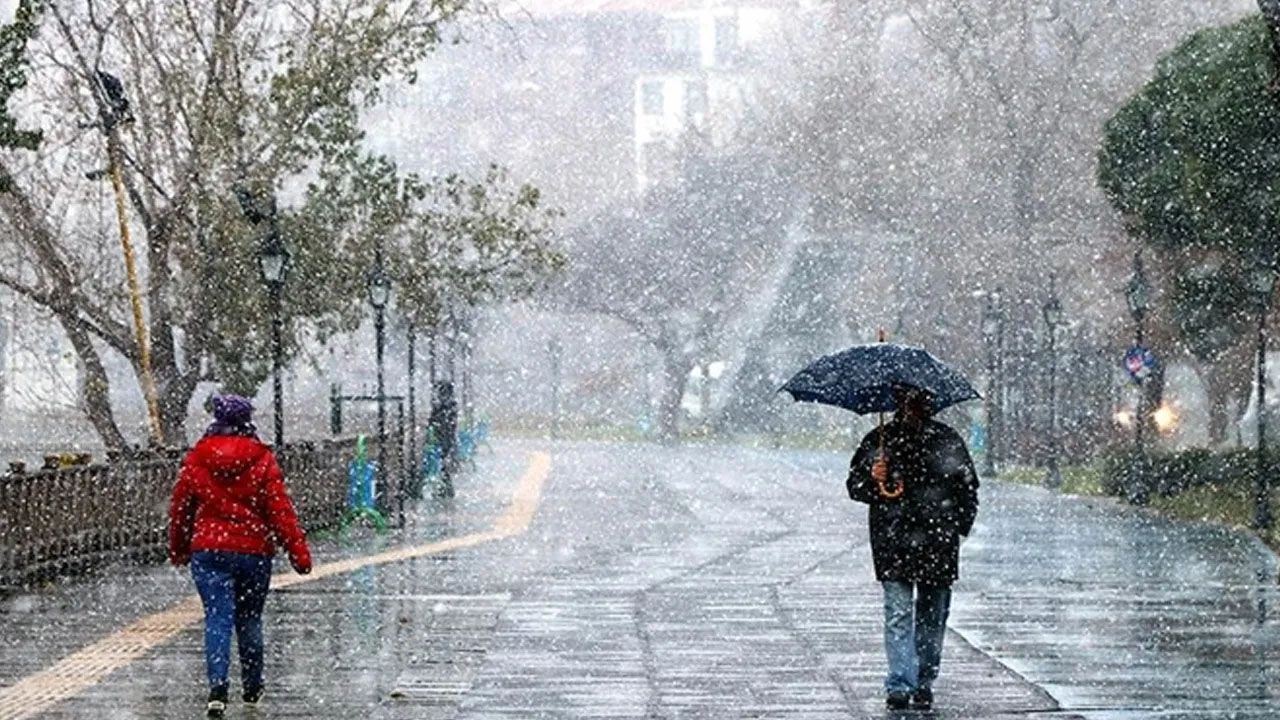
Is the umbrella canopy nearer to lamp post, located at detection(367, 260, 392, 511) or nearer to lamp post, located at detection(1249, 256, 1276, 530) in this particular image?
lamp post, located at detection(1249, 256, 1276, 530)

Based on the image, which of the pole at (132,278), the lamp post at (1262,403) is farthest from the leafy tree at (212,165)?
the lamp post at (1262,403)

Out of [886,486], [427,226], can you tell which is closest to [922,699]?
[886,486]

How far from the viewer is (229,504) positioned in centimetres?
1241

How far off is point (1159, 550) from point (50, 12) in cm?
2053

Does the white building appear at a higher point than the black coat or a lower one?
higher

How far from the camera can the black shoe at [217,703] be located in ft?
40.5

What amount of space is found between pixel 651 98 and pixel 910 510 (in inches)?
5361

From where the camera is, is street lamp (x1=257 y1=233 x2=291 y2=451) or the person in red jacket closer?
the person in red jacket

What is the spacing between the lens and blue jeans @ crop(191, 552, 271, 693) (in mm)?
12438

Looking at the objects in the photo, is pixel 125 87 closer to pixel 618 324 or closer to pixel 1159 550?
pixel 1159 550

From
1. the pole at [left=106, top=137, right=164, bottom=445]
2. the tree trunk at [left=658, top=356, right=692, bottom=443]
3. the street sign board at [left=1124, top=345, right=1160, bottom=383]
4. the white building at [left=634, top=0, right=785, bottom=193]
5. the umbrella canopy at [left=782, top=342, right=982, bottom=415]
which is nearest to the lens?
the umbrella canopy at [left=782, top=342, right=982, bottom=415]

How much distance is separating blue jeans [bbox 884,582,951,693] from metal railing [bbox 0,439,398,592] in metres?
9.40

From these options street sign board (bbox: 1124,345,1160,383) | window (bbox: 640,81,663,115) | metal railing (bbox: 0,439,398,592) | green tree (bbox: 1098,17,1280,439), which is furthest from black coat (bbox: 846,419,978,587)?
window (bbox: 640,81,663,115)

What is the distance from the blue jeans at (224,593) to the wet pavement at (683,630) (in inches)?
13.3
